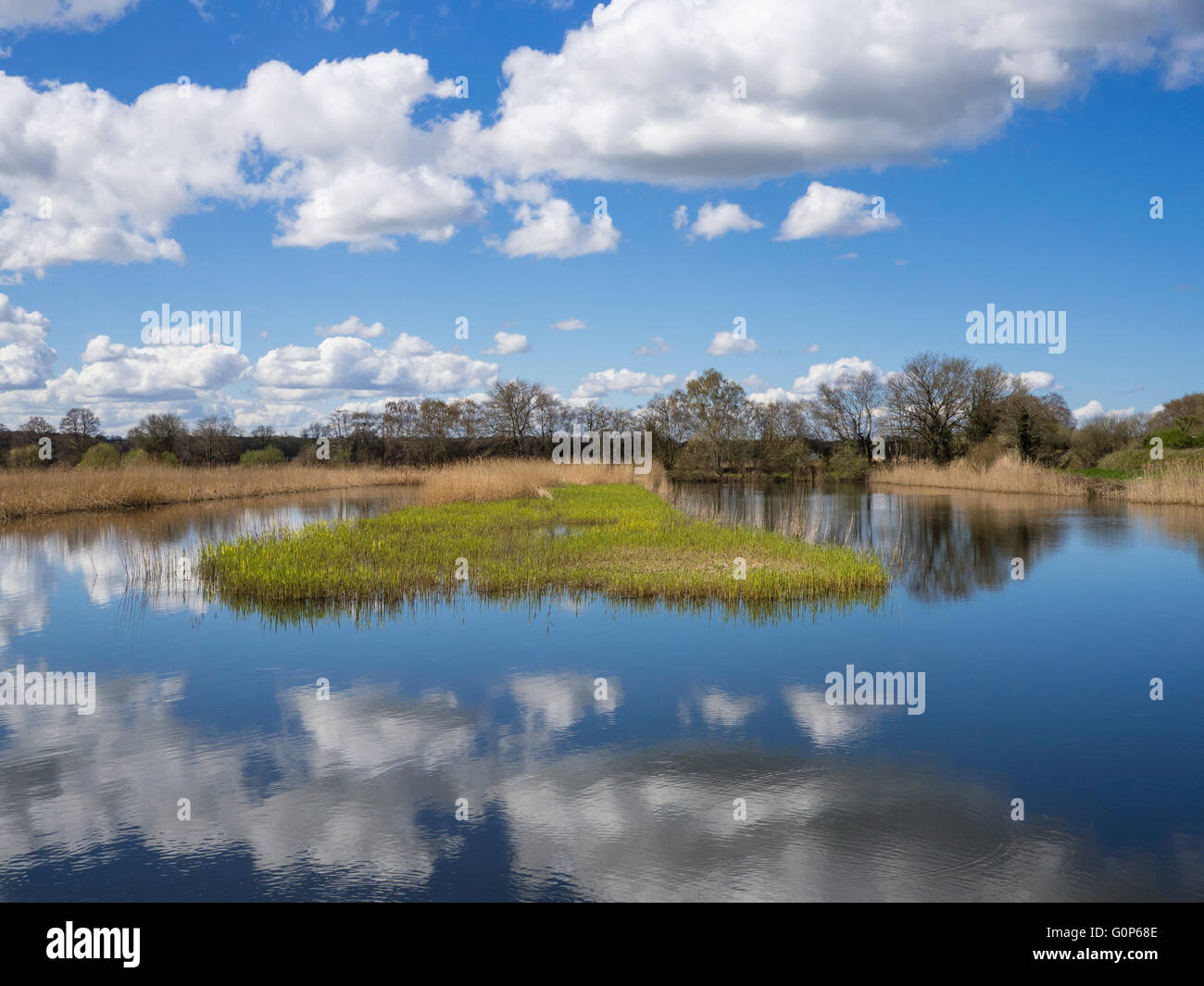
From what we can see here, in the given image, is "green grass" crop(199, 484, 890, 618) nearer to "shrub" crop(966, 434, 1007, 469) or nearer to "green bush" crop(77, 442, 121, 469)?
"green bush" crop(77, 442, 121, 469)

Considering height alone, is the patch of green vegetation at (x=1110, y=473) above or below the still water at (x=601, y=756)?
above

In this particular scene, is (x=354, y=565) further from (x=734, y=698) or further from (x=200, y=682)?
(x=734, y=698)

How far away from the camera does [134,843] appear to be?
4621 mm

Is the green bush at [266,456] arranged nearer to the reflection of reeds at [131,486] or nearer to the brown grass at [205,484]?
the brown grass at [205,484]

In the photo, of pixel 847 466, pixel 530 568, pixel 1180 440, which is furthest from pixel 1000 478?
pixel 530 568

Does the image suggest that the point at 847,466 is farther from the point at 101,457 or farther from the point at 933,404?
the point at 101,457

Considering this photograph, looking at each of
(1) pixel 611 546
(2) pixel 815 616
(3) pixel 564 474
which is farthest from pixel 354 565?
(3) pixel 564 474

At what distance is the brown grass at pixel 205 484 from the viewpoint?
26078 millimetres

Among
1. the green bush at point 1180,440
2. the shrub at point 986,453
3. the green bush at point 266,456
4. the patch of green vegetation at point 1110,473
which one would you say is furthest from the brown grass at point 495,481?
the green bush at point 1180,440

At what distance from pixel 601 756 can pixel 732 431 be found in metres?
54.0

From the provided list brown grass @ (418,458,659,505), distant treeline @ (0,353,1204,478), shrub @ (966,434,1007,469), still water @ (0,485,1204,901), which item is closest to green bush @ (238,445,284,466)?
distant treeline @ (0,353,1204,478)

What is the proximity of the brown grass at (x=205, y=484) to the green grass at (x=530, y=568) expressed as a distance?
9626 millimetres

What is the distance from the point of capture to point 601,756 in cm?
581
